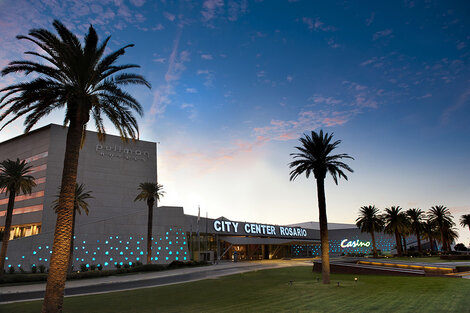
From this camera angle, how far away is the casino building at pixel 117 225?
54.2 metres

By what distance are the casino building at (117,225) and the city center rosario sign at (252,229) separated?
217mm

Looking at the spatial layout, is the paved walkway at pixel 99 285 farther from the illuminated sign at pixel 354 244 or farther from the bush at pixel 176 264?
the illuminated sign at pixel 354 244

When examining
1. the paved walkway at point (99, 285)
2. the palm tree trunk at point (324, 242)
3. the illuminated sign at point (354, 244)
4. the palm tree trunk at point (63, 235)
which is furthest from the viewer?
the illuminated sign at point (354, 244)

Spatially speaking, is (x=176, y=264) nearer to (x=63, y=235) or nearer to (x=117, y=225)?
(x=117, y=225)

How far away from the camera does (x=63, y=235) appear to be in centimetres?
1411

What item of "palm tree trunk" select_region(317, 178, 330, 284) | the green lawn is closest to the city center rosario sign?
"palm tree trunk" select_region(317, 178, 330, 284)

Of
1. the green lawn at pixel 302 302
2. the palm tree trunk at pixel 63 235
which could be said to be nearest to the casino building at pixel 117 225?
the green lawn at pixel 302 302

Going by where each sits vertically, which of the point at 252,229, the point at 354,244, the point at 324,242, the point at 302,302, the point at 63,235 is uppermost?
the point at 252,229

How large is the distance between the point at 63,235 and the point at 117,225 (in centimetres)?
4630

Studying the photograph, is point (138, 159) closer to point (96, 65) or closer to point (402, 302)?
point (96, 65)

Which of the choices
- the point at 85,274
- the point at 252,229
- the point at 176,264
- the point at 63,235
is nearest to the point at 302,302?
the point at 63,235

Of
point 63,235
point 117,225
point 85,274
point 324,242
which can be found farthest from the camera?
point 117,225

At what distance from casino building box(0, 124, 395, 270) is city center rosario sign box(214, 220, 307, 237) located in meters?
0.22

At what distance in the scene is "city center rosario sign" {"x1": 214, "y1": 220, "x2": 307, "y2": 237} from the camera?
71312mm
